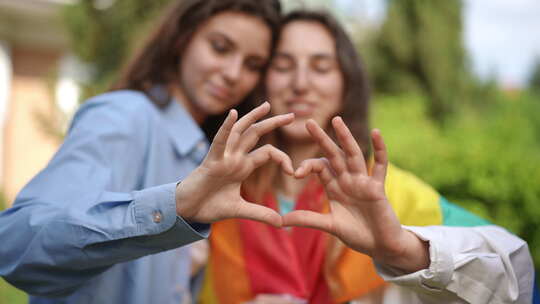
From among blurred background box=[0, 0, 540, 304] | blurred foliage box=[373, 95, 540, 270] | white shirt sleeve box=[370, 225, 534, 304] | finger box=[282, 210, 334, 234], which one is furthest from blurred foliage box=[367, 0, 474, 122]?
finger box=[282, 210, 334, 234]

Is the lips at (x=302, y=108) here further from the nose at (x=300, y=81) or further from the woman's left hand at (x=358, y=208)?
the woman's left hand at (x=358, y=208)

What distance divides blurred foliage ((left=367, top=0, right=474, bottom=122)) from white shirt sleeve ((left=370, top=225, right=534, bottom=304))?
5377 millimetres

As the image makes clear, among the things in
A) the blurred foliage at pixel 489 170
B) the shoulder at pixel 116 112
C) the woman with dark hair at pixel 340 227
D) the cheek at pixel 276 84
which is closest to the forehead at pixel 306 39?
the woman with dark hair at pixel 340 227

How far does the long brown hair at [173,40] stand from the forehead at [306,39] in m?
0.06

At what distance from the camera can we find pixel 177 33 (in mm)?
2027

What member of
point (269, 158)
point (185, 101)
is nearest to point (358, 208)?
point (269, 158)

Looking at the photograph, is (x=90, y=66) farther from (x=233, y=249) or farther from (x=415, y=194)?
(x=415, y=194)

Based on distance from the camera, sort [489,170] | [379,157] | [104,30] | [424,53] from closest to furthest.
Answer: [379,157] < [489,170] < [104,30] < [424,53]

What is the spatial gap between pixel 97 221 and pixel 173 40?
1.12 m

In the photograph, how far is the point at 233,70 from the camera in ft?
6.19

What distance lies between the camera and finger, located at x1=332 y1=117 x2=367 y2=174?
1156mm

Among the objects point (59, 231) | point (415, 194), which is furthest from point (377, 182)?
point (59, 231)

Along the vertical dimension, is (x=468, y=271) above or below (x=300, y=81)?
below

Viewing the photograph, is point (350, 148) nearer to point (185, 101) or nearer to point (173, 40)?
point (185, 101)
